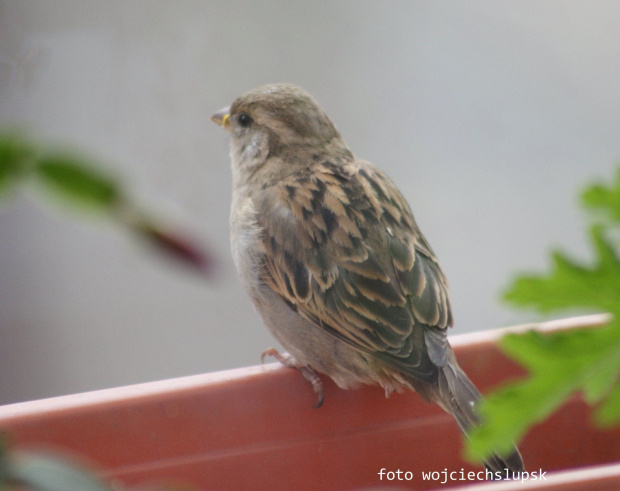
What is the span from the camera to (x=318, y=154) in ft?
6.60

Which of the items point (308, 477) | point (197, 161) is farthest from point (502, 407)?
point (197, 161)

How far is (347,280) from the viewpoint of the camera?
1.65 metres

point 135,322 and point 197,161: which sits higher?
point 197,161

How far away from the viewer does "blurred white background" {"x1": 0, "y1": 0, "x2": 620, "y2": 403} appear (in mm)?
3271

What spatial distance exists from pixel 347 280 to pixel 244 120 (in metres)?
0.68

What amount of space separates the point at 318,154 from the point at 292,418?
77 cm

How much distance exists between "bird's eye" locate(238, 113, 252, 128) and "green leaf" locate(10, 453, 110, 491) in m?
1.80

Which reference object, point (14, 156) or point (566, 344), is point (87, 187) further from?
point (566, 344)

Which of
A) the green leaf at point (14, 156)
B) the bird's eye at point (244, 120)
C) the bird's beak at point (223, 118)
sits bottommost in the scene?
the green leaf at point (14, 156)

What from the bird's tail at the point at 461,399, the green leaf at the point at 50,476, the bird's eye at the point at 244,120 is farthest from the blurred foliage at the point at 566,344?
the bird's eye at the point at 244,120

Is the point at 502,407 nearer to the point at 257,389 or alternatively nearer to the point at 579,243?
the point at 257,389

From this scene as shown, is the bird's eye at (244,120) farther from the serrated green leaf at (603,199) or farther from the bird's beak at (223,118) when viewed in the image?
the serrated green leaf at (603,199)

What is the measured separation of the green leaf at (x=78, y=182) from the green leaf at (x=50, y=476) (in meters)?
0.12

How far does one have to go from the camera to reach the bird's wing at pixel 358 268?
5.27ft
